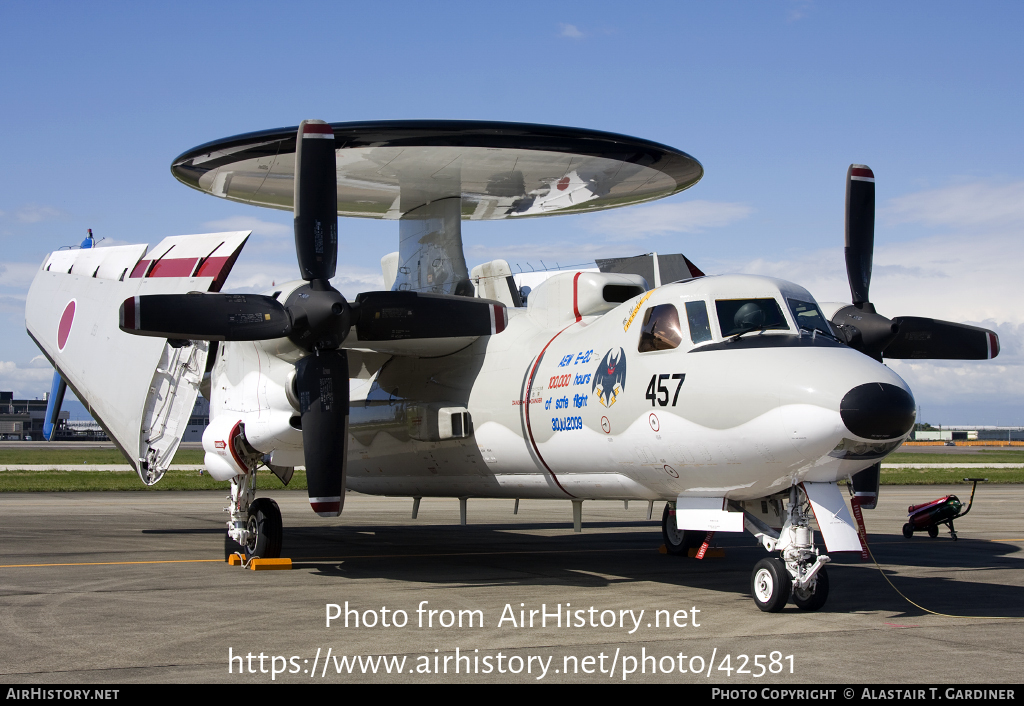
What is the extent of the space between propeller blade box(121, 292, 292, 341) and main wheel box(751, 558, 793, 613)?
6680mm

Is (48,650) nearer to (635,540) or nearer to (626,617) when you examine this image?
(626,617)

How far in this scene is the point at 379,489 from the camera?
55.8ft

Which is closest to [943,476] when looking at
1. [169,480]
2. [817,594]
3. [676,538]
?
[676,538]

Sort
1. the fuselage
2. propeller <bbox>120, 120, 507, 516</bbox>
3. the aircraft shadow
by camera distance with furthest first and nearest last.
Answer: propeller <bbox>120, 120, 507, 516</bbox>, the aircraft shadow, the fuselage

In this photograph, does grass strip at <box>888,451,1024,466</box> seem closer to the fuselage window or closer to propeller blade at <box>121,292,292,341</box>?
the fuselage window

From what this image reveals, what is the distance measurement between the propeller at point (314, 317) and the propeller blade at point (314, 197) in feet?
0.04

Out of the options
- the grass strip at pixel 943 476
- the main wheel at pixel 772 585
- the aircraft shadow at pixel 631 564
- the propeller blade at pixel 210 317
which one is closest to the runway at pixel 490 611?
the aircraft shadow at pixel 631 564

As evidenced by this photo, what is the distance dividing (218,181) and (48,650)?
10.8 m

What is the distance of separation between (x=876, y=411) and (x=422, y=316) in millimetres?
6645

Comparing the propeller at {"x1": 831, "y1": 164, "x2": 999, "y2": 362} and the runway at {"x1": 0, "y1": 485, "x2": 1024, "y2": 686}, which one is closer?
the runway at {"x1": 0, "y1": 485, "x2": 1024, "y2": 686}

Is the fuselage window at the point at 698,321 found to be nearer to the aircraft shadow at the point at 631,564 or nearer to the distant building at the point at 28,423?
the aircraft shadow at the point at 631,564

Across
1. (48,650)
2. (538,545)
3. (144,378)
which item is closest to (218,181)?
(144,378)

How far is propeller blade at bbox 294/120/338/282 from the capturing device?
1259 centimetres

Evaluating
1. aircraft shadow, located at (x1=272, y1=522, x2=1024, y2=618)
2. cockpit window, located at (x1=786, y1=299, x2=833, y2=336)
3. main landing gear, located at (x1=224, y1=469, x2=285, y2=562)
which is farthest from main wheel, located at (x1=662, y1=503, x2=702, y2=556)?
main landing gear, located at (x1=224, y1=469, x2=285, y2=562)
